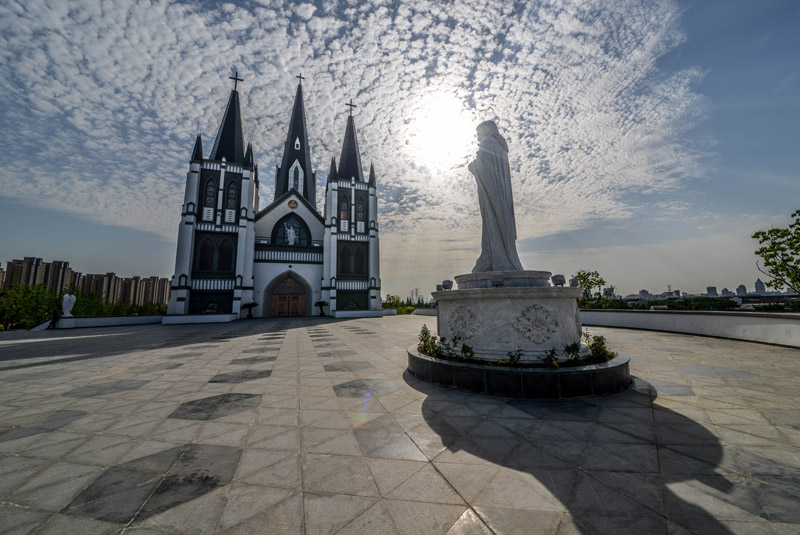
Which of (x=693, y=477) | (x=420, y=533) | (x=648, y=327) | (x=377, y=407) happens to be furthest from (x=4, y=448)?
(x=648, y=327)

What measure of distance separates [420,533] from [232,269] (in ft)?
95.3

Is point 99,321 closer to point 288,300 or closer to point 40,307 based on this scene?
point 40,307

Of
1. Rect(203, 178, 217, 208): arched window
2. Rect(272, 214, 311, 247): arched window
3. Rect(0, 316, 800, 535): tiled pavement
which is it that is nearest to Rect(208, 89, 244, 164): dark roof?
Rect(203, 178, 217, 208): arched window

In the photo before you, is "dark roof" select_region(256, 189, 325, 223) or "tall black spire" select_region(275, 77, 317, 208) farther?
"tall black spire" select_region(275, 77, 317, 208)

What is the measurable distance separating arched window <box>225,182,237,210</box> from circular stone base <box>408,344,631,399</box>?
94.8ft

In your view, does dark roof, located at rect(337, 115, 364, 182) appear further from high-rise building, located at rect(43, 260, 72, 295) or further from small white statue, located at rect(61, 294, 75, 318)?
high-rise building, located at rect(43, 260, 72, 295)

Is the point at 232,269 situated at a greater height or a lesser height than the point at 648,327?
greater

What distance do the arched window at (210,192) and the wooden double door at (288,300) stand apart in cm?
982

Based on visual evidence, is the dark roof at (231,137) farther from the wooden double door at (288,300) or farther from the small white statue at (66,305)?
the small white statue at (66,305)

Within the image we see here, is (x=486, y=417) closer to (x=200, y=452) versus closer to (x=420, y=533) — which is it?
(x=420, y=533)

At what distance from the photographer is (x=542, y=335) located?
4789mm

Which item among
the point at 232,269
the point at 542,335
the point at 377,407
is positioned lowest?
the point at 377,407

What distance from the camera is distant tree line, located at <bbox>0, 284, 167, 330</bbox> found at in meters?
21.5

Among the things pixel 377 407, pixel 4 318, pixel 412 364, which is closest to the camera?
Answer: pixel 377 407
